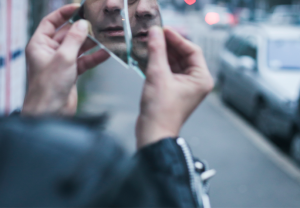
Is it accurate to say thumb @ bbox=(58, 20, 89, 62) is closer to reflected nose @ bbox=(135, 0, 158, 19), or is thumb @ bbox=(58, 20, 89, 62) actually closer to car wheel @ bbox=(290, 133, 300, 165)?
reflected nose @ bbox=(135, 0, 158, 19)

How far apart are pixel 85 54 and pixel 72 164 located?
78 cm

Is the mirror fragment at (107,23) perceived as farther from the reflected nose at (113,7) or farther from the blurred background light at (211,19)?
the blurred background light at (211,19)

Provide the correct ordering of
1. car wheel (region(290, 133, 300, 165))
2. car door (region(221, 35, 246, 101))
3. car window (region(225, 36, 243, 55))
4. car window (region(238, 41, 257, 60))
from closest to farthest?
car wheel (region(290, 133, 300, 165))
car window (region(238, 41, 257, 60))
car door (region(221, 35, 246, 101))
car window (region(225, 36, 243, 55))

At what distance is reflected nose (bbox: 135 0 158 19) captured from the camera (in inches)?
45.9

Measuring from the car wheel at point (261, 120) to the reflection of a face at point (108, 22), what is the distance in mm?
5088

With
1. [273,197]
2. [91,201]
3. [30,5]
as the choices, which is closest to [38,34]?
[91,201]

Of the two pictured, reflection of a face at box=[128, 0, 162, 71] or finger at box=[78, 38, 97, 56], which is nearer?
reflection of a face at box=[128, 0, 162, 71]

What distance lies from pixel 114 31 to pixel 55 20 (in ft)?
0.95

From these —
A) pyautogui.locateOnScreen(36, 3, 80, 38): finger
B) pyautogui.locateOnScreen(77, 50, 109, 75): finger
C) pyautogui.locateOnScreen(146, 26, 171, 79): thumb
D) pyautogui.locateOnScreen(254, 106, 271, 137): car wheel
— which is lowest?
pyautogui.locateOnScreen(254, 106, 271, 137): car wheel

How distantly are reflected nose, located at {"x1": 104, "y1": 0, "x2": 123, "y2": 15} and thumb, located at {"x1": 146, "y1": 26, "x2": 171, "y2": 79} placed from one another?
7.1 inches

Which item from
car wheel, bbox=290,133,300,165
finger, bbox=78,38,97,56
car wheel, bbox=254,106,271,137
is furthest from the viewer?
car wheel, bbox=254,106,271,137

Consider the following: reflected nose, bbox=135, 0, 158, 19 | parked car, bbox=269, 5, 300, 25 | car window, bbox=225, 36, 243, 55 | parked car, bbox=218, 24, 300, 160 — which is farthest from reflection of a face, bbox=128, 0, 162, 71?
parked car, bbox=269, 5, 300, 25

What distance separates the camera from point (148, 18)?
3.84ft

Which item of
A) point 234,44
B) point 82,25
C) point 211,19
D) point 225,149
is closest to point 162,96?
point 82,25
